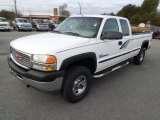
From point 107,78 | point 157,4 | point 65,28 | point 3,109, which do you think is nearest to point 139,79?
point 107,78

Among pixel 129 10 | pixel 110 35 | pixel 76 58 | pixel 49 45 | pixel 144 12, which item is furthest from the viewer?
pixel 129 10

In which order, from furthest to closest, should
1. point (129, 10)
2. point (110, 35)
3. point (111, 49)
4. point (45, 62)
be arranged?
point (129, 10) < point (111, 49) < point (110, 35) < point (45, 62)

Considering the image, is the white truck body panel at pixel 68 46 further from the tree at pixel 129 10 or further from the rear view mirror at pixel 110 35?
the tree at pixel 129 10

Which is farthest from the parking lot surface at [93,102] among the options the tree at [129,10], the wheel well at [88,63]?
the tree at [129,10]

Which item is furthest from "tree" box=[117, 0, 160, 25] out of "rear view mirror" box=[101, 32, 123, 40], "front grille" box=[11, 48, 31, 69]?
"front grille" box=[11, 48, 31, 69]

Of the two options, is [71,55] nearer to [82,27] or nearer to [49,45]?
[49,45]

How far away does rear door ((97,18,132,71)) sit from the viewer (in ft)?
13.9

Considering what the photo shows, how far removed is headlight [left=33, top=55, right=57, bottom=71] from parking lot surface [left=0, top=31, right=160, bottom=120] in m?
0.92

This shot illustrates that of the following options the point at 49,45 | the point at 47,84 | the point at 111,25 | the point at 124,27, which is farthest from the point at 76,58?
the point at 124,27

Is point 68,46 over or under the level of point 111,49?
over

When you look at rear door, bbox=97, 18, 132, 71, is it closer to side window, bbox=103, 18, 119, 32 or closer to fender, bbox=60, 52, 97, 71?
side window, bbox=103, 18, 119, 32

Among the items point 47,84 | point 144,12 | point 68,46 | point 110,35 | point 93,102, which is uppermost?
point 144,12

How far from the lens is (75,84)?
378 cm

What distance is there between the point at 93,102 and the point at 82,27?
1815 millimetres
